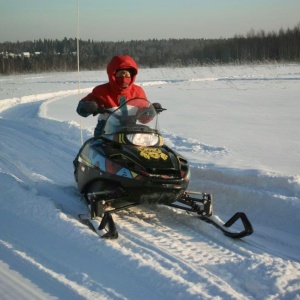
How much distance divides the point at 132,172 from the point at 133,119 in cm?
86

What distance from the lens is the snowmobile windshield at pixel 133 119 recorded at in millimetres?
4926

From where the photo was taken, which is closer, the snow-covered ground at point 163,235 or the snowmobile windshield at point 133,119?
the snow-covered ground at point 163,235

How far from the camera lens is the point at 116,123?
16.4 ft

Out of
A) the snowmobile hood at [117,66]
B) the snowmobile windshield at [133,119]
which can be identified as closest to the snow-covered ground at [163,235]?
the snowmobile windshield at [133,119]

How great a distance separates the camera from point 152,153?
15.1 ft

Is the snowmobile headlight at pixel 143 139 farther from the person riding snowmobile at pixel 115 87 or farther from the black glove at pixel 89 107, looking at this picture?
the person riding snowmobile at pixel 115 87

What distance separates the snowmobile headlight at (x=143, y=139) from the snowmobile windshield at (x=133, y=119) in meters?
0.04

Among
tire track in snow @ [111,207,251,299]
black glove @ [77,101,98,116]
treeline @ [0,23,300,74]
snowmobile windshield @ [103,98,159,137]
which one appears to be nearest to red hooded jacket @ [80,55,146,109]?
black glove @ [77,101,98,116]

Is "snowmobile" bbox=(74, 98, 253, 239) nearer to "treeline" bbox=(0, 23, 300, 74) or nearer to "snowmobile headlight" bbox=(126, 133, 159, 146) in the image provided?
"snowmobile headlight" bbox=(126, 133, 159, 146)

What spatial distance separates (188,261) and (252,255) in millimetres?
554

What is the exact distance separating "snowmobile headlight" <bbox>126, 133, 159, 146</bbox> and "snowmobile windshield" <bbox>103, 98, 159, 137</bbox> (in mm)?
44

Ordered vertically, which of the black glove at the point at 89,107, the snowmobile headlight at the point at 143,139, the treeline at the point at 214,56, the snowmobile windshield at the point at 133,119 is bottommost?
the snowmobile headlight at the point at 143,139

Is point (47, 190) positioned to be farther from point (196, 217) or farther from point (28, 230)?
point (196, 217)

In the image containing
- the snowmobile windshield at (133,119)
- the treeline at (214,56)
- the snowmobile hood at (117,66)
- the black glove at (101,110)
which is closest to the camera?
the snowmobile windshield at (133,119)
